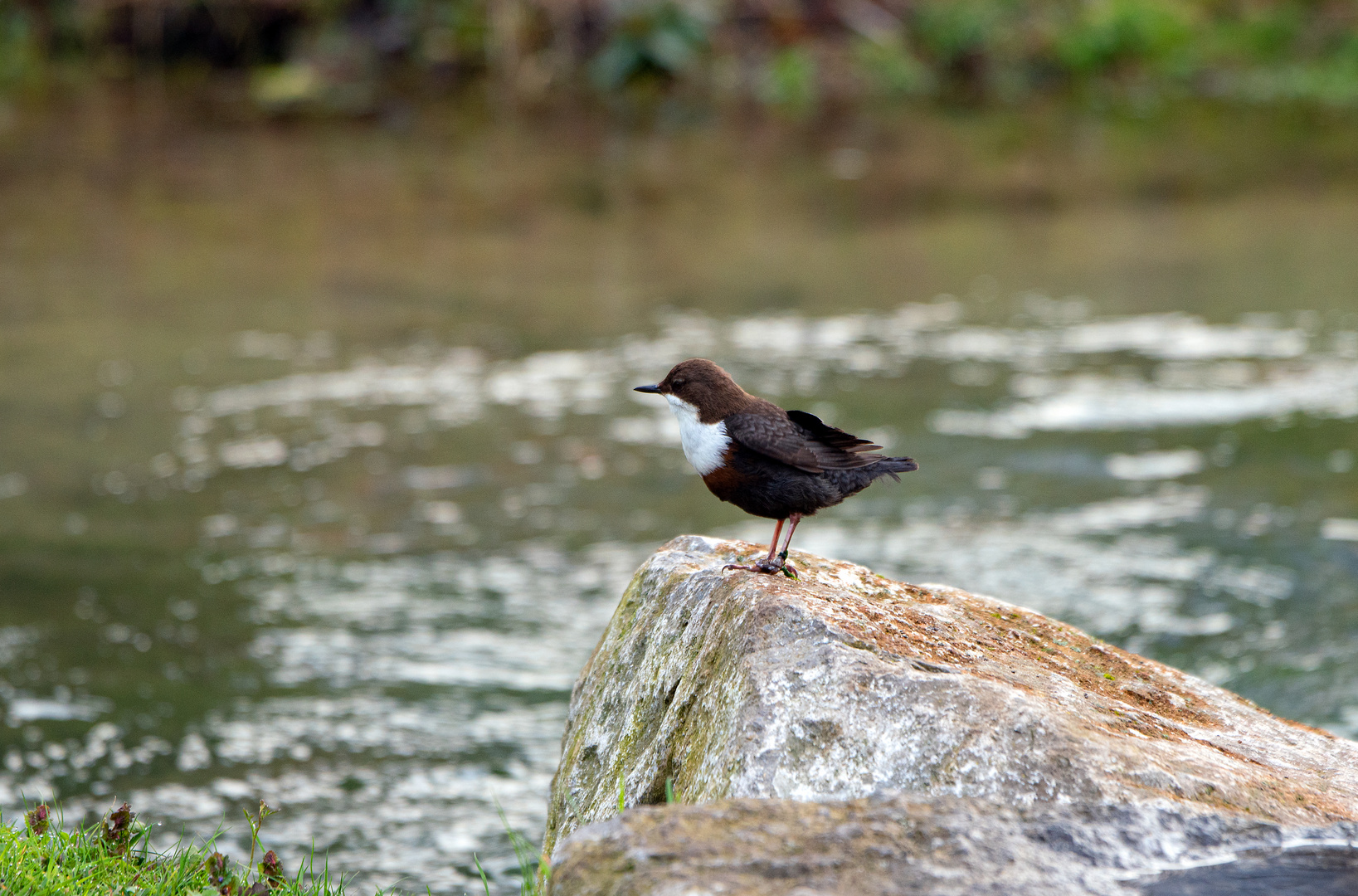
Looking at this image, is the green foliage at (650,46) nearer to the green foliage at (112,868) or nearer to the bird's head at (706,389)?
the bird's head at (706,389)

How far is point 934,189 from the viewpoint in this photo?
619 inches

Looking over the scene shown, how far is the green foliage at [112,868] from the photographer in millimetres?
3100

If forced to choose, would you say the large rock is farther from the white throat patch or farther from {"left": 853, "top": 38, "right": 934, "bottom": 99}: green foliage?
{"left": 853, "top": 38, "right": 934, "bottom": 99}: green foliage

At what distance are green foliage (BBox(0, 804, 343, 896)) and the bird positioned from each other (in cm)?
129

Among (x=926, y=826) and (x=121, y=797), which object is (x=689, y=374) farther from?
(x=121, y=797)

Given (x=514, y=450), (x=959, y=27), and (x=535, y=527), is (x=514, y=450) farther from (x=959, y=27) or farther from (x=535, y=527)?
(x=959, y=27)

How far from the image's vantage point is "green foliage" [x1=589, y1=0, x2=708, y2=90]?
22.6 meters

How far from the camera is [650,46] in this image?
22609 millimetres

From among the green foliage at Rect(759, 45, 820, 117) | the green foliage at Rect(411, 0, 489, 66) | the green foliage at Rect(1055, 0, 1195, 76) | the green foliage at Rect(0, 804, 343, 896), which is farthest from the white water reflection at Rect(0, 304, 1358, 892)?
the green foliage at Rect(1055, 0, 1195, 76)

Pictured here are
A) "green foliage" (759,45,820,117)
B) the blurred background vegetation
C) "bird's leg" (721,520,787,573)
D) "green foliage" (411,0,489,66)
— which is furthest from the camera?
"green foliage" (411,0,489,66)

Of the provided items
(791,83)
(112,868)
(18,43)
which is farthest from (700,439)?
(18,43)

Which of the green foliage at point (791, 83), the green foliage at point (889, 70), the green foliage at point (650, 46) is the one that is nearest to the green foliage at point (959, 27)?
the green foliage at point (889, 70)

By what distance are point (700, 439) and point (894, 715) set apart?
102cm

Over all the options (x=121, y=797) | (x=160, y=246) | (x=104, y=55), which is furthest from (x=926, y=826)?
(x=104, y=55)
